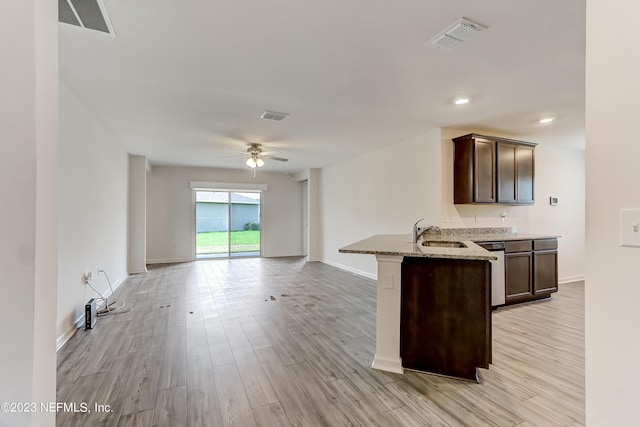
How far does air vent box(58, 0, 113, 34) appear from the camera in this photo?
1.68 m

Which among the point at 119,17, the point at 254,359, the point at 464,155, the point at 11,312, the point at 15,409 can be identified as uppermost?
the point at 119,17

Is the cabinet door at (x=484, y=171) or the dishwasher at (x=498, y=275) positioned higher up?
the cabinet door at (x=484, y=171)

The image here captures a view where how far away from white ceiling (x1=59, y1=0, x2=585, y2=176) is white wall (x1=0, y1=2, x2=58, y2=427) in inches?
36.3

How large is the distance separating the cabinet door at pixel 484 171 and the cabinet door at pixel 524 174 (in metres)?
0.57

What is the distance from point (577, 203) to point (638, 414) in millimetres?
6099

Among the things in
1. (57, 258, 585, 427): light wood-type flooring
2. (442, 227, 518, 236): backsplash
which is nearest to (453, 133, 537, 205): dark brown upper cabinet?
(442, 227, 518, 236): backsplash

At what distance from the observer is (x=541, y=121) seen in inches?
151

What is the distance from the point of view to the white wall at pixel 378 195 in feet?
14.3

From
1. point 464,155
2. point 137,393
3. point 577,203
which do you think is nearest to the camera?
point 137,393

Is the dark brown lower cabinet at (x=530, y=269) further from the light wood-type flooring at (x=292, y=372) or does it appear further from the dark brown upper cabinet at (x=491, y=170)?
the dark brown upper cabinet at (x=491, y=170)

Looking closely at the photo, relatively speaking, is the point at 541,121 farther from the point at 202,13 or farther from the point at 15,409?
the point at 15,409

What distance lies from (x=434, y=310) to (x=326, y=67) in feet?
7.05

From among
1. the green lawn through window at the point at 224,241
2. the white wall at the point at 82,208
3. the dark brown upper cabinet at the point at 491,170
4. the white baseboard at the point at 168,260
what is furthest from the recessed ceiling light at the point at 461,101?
the white baseboard at the point at 168,260

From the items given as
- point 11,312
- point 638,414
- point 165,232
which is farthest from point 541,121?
point 165,232
